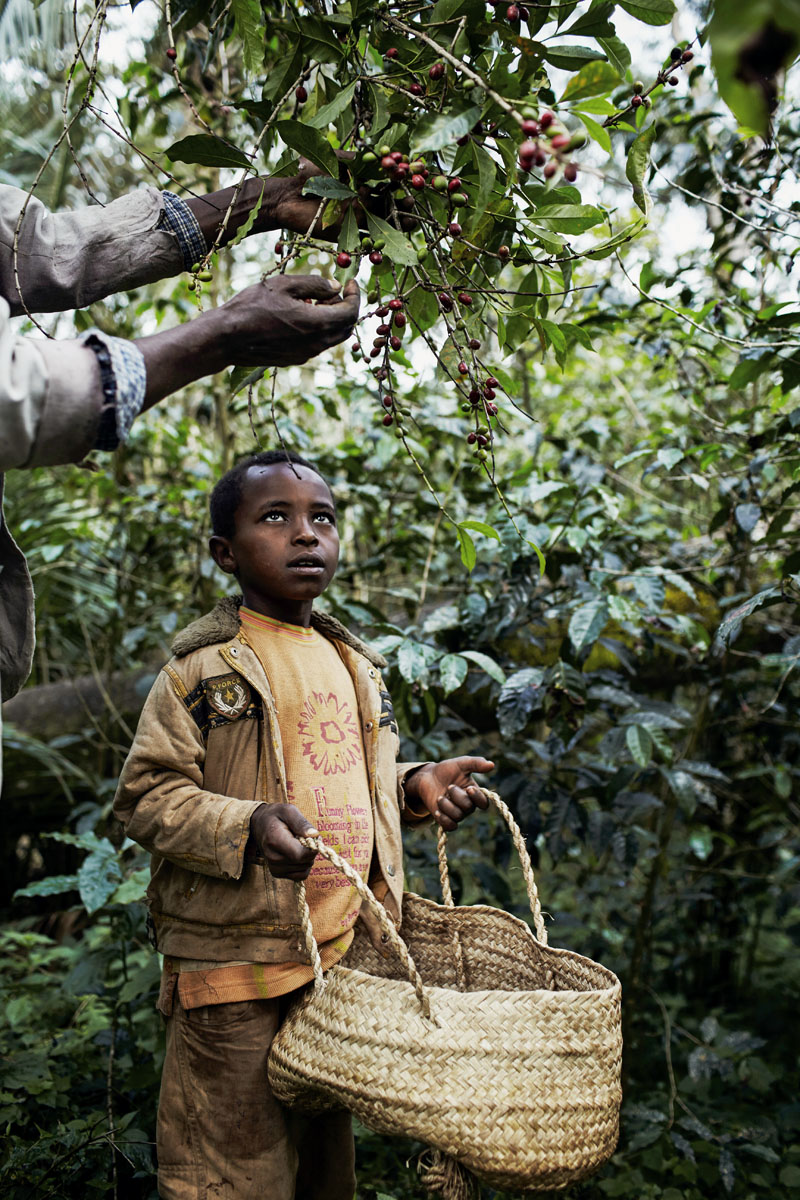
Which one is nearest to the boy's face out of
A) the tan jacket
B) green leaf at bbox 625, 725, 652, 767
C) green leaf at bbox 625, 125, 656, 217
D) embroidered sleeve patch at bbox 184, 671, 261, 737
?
the tan jacket

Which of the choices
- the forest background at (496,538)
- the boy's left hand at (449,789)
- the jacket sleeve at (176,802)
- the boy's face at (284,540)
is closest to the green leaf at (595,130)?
the forest background at (496,538)

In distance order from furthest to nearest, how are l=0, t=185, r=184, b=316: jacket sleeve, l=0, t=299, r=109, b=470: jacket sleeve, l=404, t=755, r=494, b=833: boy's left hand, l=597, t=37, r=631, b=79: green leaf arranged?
l=404, t=755, r=494, b=833: boy's left hand < l=0, t=185, r=184, b=316: jacket sleeve < l=597, t=37, r=631, b=79: green leaf < l=0, t=299, r=109, b=470: jacket sleeve

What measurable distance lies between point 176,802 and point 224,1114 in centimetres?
55

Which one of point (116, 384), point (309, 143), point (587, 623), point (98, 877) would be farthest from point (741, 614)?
point (98, 877)

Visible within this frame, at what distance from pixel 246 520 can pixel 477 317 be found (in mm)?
592

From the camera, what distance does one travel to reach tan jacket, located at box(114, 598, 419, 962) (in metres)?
1.42

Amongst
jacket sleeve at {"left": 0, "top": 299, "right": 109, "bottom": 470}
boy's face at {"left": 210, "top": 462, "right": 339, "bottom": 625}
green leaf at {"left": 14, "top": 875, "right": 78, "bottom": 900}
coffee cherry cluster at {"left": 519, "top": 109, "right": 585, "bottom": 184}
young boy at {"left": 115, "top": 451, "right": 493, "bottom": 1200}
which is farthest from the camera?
green leaf at {"left": 14, "top": 875, "right": 78, "bottom": 900}

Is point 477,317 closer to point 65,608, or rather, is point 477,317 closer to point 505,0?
point 505,0

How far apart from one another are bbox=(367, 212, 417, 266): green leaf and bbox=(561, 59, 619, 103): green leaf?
27cm

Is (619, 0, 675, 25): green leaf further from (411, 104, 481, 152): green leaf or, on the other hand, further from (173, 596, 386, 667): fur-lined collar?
(173, 596, 386, 667): fur-lined collar

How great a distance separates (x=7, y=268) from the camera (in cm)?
135

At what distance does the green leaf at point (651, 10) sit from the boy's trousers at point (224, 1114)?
1.62 meters

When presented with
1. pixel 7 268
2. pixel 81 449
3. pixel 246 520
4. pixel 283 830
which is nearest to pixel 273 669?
pixel 246 520

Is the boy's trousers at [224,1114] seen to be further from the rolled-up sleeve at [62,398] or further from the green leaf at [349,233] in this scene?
the green leaf at [349,233]
